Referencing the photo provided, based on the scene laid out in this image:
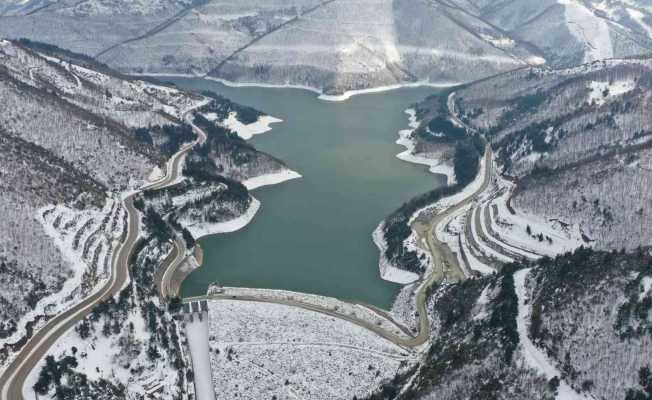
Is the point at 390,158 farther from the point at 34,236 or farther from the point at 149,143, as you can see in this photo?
the point at 34,236

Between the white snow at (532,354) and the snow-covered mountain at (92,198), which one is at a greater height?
the snow-covered mountain at (92,198)

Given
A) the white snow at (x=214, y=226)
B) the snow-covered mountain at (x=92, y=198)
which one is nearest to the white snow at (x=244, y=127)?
the snow-covered mountain at (x=92, y=198)

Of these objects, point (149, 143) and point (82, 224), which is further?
point (149, 143)

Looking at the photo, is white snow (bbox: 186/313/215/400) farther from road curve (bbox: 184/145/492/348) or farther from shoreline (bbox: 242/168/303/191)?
shoreline (bbox: 242/168/303/191)

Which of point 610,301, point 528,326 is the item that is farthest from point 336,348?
point 610,301

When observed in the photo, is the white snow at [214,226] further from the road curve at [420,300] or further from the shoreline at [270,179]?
the road curve at [420,300]

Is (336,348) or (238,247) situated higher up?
(238,247)
